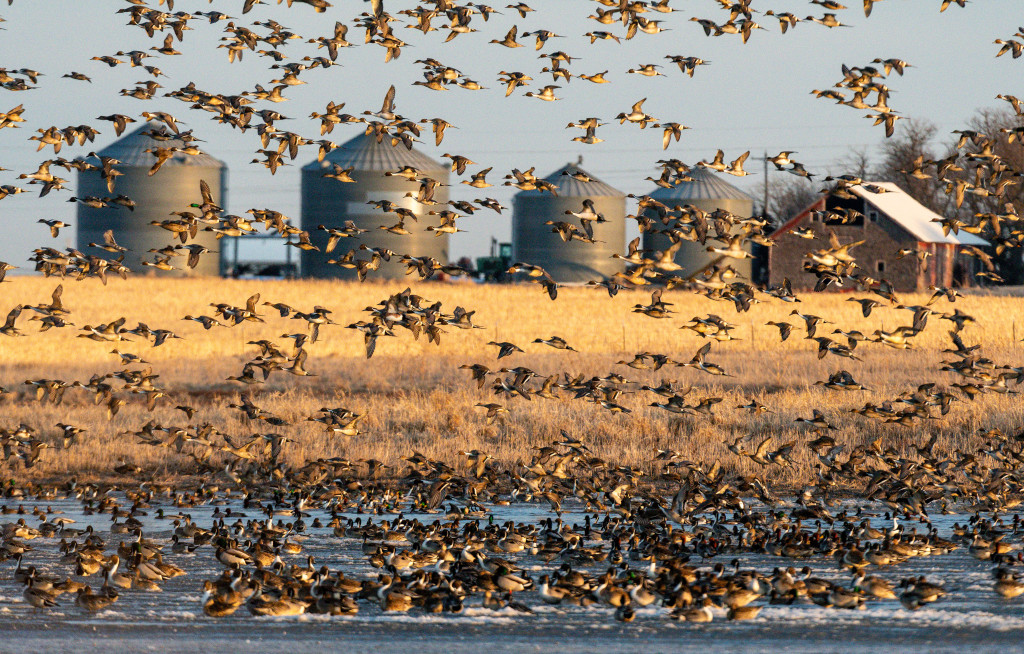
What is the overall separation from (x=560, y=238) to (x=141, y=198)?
24.5 metres

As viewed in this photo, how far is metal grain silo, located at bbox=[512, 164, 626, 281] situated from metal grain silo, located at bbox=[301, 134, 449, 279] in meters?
4.96

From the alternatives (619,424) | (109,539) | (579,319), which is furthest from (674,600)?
(579,319)

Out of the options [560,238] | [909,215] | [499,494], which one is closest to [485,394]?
[499,494]

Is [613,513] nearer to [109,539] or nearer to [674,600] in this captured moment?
[674,600]

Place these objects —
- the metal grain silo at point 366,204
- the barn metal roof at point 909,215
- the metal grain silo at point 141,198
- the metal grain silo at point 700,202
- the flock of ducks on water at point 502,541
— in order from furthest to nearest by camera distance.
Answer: the metal grain silo at point 700,202 < the metal grain silo at point 141,198 < the metal grain silo at point 366,204 < the barn metal roof at point 909,215 < the flock of ducks on water at point 502,541

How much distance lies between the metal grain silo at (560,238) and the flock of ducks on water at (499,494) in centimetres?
5480

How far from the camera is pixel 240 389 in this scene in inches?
1174

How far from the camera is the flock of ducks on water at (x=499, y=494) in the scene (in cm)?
1251

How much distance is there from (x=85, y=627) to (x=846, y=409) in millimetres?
16262

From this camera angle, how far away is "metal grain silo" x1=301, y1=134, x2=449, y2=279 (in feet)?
234

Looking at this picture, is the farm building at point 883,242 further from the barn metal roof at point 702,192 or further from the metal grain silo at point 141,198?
the metal grain silo at point 141,198

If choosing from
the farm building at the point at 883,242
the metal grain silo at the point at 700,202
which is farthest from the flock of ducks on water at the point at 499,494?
the metal grain silo at the point at 700,202

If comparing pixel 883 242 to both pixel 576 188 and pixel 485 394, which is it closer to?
pixel 576 188

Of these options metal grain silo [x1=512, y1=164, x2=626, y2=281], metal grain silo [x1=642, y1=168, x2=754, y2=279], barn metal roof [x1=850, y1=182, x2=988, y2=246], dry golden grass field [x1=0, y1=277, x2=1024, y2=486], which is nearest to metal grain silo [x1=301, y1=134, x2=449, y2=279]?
metal grain silo [x1=512, y1=164, x2=626, y2=281]
